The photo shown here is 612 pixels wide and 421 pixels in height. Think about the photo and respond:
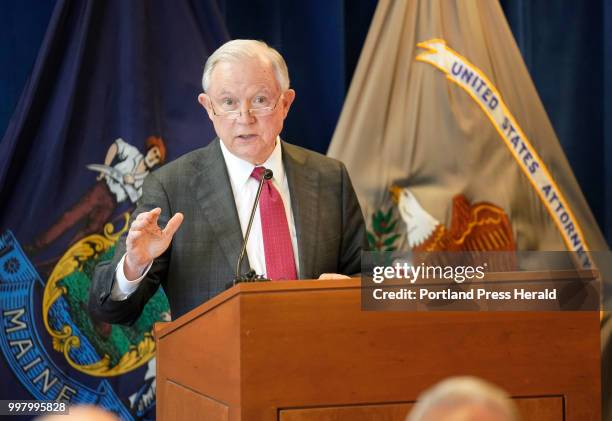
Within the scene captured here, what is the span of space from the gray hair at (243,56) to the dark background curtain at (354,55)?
56.4 inches

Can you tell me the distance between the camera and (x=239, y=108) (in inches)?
136

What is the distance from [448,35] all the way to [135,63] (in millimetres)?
1511

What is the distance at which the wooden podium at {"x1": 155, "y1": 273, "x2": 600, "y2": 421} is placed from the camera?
2582 mm

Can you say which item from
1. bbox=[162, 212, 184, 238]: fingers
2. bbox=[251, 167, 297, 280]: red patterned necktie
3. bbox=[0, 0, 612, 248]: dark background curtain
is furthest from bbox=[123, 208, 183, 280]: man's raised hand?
bbox=[0, 0, 612, 248]: dark background curtain

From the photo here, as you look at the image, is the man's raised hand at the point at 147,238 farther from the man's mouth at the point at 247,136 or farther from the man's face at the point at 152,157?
the man's face at the point at 152,157

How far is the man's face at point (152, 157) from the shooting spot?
464 cm

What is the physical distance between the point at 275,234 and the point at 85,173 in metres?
1.37

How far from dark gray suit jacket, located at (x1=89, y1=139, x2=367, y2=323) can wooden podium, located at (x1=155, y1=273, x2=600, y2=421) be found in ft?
1.76

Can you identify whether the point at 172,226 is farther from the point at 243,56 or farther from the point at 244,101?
the point at 243,56

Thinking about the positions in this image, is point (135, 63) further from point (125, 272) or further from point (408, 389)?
point (408, 389)

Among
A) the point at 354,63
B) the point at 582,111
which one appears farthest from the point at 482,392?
the point at 582,111

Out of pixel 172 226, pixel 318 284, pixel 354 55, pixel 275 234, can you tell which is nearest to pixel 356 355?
pixel 318 284

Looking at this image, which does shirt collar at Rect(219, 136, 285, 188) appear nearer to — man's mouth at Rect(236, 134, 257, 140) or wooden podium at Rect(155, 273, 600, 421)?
man's mouth at Rect(236, 134, 257, 140)

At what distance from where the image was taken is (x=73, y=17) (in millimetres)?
4480
